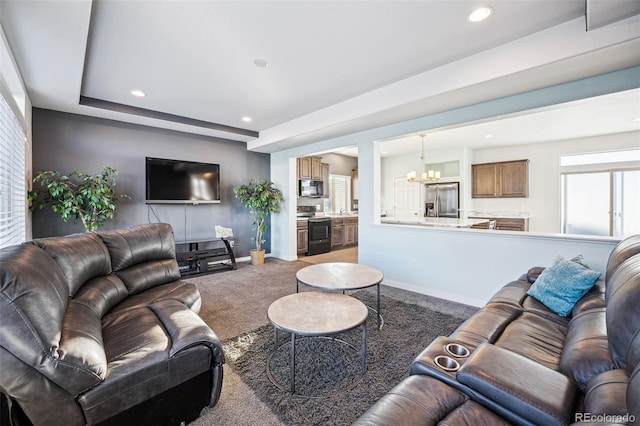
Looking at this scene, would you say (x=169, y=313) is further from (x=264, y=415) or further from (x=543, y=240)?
(x=543, y=240)

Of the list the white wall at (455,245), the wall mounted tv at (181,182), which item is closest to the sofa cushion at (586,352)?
the white wall at (455,245)

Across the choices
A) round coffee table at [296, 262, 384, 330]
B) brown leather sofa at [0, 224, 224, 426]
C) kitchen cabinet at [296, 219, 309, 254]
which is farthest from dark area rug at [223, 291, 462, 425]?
kitchen cabinet at [296, 219, 309, 254]

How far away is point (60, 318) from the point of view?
1.28 meters

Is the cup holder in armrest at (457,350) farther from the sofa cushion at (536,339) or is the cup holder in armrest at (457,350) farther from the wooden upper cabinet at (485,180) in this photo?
the wooden upper cabinet at (485,180)

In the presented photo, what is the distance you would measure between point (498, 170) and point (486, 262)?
480 centimetres

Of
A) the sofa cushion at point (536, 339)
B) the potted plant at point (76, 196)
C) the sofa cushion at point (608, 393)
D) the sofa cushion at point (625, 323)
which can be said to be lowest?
the sofa cushion at point (536, 339)

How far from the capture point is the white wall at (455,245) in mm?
2703

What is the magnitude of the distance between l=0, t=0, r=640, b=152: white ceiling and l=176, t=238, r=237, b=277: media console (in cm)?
241

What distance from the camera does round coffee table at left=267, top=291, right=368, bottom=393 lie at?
1757 millimetres

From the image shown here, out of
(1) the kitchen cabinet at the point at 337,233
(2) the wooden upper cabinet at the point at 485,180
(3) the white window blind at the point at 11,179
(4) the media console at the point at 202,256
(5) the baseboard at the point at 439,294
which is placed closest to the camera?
(3) the white window blind at the point at 11,179

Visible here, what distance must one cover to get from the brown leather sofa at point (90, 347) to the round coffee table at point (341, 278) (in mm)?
1097

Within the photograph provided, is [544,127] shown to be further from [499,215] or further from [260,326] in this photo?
[260,326]

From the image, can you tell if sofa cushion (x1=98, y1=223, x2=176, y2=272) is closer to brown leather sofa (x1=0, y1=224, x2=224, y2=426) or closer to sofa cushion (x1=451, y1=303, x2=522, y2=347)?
brown leather sofa (x1=0, y1=224, x2=224, y2=426)

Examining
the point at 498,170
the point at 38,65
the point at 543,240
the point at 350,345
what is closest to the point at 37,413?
the point at 350,345
